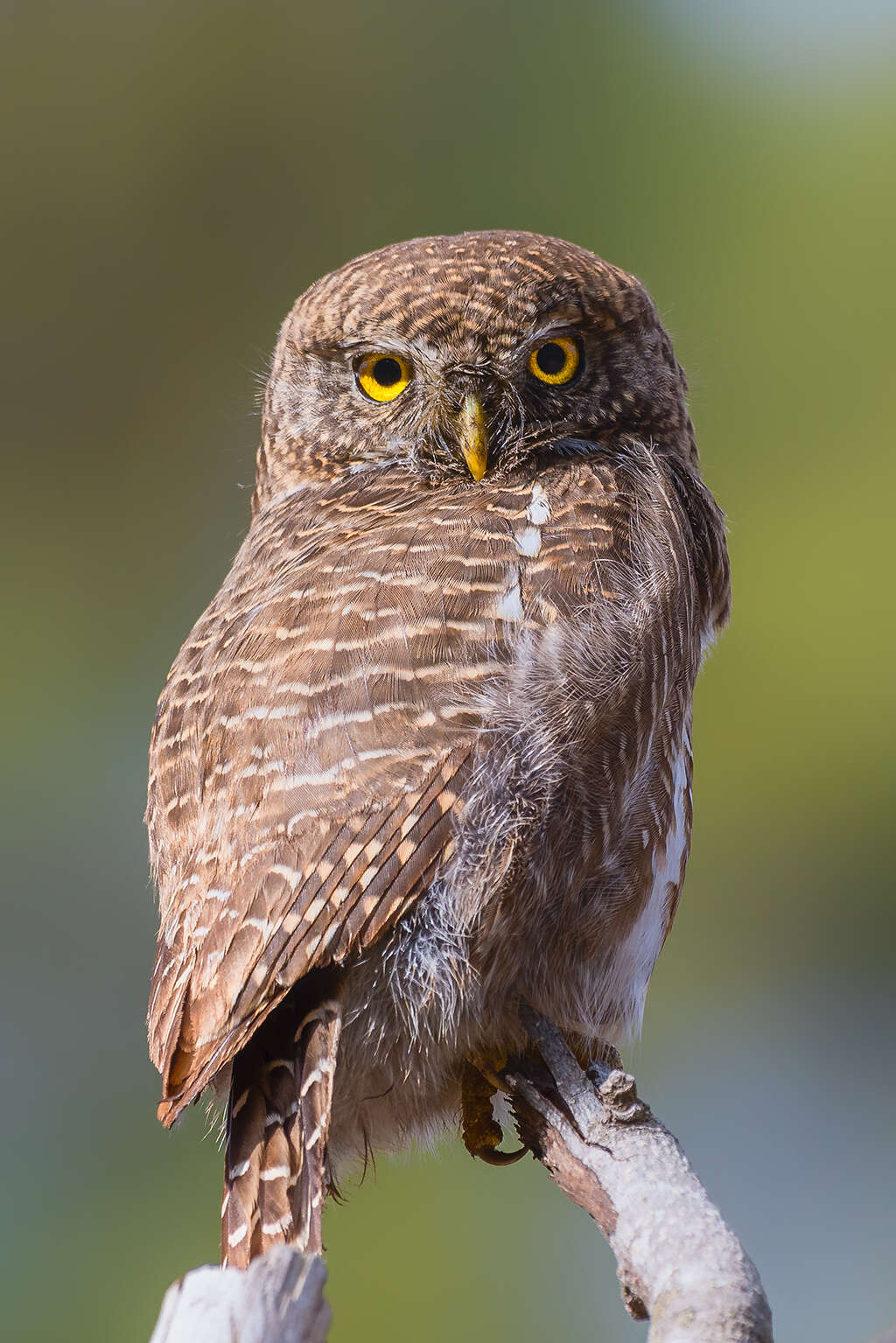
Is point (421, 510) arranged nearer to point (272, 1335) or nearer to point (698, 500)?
point (698, 500)

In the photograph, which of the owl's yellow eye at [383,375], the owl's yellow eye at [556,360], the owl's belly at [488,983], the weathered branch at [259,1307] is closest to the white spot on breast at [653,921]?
the owl's belly at [488,983]

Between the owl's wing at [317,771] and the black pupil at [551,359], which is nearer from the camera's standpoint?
the owl's wing at [317,771]

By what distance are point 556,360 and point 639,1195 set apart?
145 cm

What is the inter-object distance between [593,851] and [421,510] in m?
A: 0.62

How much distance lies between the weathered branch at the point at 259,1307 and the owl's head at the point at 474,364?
140cm

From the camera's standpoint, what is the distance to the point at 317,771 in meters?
1.95

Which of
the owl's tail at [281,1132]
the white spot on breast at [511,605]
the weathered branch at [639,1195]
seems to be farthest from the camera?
the white spot on breast at [511,605]

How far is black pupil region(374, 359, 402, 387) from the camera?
8.56 ft

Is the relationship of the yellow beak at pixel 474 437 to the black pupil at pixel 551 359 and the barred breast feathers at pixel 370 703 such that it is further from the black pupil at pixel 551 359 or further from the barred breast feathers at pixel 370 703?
the black pupil at pixel 551 359

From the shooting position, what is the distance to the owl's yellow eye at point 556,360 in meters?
2.50

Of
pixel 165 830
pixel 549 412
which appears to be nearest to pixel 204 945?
pixel 165 830

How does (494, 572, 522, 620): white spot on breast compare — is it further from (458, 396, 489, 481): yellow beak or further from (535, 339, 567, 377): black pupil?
(535, 339, 567, 377): black pupil

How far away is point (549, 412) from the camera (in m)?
2.49

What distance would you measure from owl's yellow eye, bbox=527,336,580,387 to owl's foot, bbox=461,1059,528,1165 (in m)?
1.19
